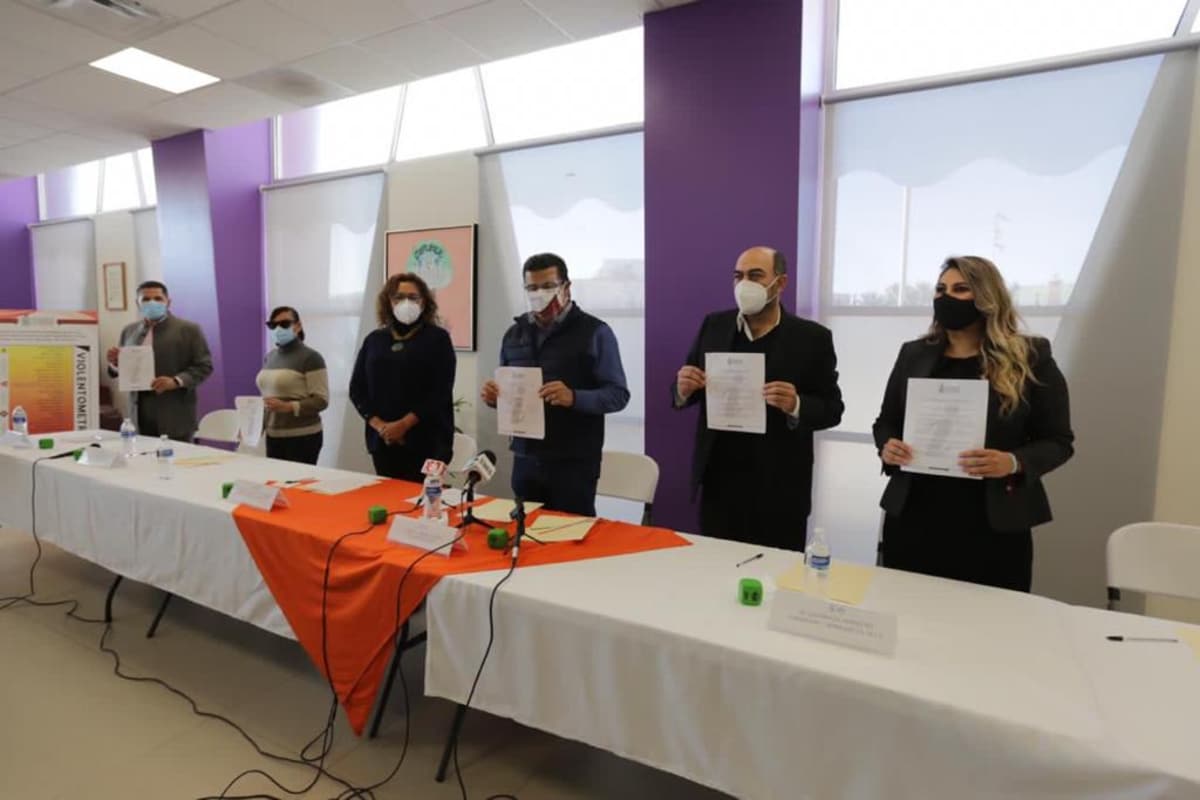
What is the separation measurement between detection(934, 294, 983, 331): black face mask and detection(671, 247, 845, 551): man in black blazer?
0.44m

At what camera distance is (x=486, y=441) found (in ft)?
14.7

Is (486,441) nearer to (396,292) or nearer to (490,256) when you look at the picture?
(490,256)

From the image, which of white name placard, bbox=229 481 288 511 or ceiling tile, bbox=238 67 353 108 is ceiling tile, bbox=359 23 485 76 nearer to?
ceiling tile, bbox=238 67 353 108

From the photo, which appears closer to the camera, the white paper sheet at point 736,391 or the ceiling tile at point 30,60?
the white paper sheet at point 736,391

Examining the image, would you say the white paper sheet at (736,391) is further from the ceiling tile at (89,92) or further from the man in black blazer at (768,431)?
the ceiling tile at (89,92)

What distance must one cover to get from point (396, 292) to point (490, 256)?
1.72 meters

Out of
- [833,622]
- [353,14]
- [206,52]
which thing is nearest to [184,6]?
[206,52]

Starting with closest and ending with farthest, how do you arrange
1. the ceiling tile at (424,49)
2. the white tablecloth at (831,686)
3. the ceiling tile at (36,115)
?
the white tablecloth at (831,686) → the ceiling tile at (424,49) → the ceiling tile at (36,115)

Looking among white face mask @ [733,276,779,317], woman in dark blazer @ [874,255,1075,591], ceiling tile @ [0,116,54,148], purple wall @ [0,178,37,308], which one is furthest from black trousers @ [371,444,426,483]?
purple wall @ [0,178,37,308]

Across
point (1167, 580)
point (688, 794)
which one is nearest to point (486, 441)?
point (688, 794)

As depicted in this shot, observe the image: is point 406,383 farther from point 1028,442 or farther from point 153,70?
point 153,70

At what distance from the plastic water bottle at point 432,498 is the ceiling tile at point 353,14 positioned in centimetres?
240

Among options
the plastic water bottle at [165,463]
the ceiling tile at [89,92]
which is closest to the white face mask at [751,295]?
the plastic water bottle at [165,463]

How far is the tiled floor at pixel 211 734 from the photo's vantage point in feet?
6.03
